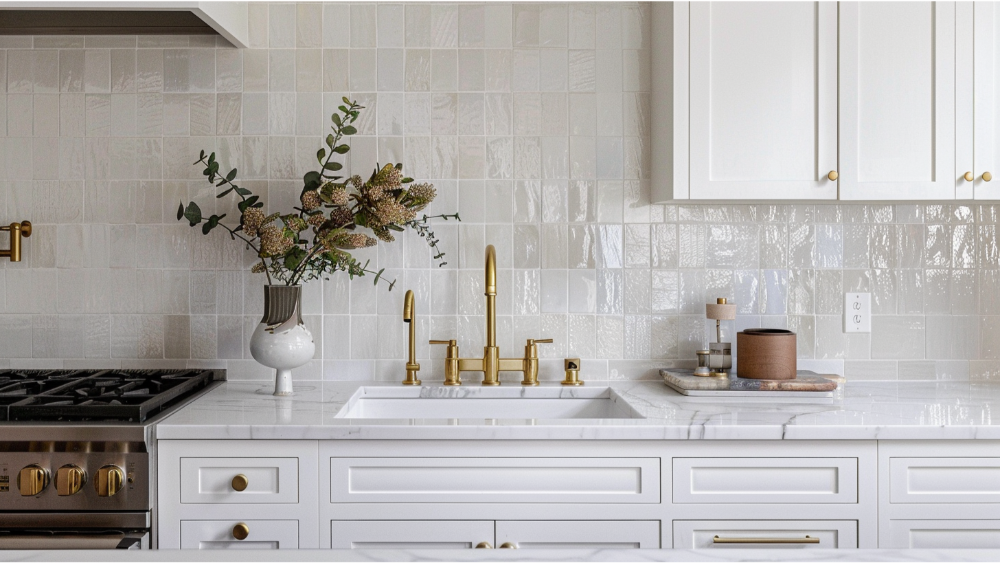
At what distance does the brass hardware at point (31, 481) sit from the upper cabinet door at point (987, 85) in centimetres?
233

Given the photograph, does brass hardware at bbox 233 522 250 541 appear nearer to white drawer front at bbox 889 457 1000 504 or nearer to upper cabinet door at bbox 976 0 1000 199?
white drawer front at bbox 889 457 1000 504

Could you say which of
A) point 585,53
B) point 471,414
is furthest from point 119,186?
point 585,53

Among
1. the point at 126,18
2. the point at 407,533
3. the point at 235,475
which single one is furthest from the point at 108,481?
the point at 126,18

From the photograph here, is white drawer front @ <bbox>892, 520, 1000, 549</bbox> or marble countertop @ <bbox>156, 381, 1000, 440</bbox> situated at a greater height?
marble countertop @ <bbox>156, 381, 1000, 440</bbox>

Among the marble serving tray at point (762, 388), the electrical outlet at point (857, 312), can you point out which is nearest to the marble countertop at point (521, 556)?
the marble serving tray at point (762, 388)

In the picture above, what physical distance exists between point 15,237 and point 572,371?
1.69 metres

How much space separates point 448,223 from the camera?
2.22 meters

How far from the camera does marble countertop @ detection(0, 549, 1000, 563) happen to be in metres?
0.74

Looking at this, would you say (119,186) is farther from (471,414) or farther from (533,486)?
(533,486)

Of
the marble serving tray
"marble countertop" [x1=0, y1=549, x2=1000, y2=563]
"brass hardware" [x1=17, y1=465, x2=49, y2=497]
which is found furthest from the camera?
the marble serving tray

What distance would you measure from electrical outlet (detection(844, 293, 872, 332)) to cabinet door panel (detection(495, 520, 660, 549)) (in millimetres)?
1023

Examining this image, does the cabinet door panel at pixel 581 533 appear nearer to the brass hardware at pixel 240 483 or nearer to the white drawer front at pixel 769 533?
the white drawer front at pixel 769 533

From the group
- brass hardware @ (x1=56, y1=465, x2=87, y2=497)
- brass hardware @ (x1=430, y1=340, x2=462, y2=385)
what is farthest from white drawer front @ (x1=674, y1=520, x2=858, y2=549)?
brass hardware @ (x1=56, y1=465, x2=87, y2=497)

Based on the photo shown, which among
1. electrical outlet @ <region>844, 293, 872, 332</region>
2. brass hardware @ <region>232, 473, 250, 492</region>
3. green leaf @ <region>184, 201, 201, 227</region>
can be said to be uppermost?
green leaf @ <region>184, 201, 201, 227</region>
